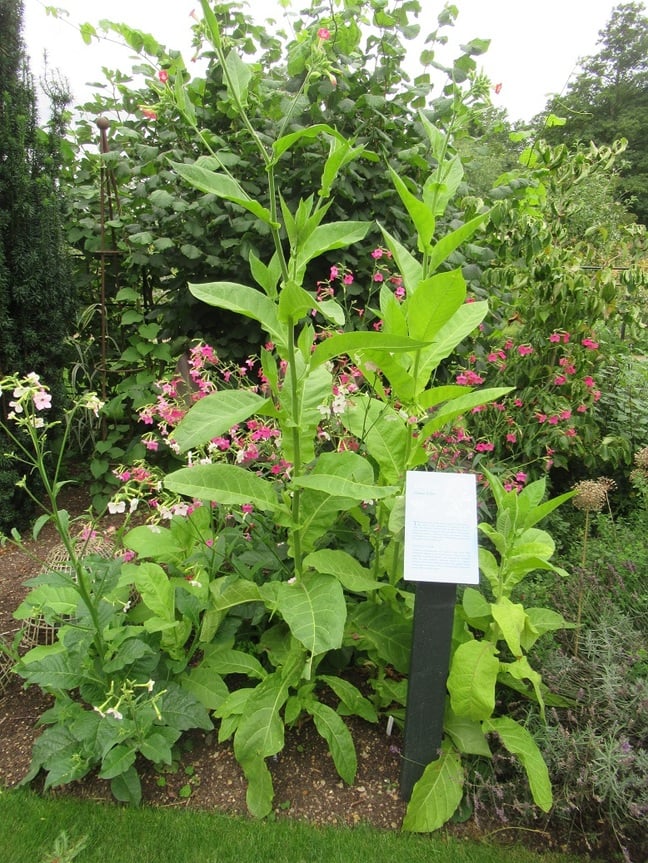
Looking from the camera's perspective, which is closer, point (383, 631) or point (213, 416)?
point (213, 416)

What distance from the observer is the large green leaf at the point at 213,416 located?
1.46 metres

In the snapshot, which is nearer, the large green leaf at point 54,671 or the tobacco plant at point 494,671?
the tobacco plant at point 494,671

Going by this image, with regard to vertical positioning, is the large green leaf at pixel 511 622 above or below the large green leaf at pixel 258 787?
above

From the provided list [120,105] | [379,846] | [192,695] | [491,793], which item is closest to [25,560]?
[192,695]

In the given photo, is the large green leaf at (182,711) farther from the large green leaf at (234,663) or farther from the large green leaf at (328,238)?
the large green leaf at (328,238)

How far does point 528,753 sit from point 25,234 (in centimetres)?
360

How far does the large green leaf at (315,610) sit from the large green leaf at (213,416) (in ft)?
1.88

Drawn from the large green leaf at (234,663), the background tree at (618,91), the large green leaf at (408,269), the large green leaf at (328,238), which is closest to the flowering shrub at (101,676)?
the large green leaf at (234,663)

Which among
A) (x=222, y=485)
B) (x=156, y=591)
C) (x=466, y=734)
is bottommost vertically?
(x=466, y=734)

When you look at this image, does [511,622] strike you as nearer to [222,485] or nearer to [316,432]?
[316,432]

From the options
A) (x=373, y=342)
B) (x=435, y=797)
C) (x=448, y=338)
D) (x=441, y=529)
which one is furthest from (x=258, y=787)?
(x=448, y=338)

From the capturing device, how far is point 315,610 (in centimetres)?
172

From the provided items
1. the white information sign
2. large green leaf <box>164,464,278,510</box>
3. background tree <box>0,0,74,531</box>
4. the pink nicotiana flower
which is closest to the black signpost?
the white information sign

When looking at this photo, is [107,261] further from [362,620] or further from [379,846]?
[379,846]
